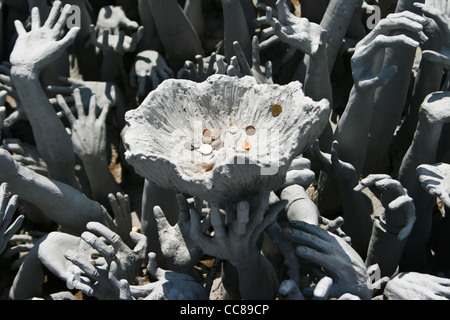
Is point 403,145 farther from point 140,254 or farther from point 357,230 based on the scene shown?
point 140,254

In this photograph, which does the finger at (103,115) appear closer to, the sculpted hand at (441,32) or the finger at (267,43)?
the finger at (267,43)

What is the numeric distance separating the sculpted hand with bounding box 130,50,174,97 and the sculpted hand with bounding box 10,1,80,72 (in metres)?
0.51

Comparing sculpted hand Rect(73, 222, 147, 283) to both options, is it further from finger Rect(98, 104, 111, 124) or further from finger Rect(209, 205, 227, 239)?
finger Rect(98, 104, 111, 124)

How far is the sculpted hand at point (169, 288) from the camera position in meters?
1.98

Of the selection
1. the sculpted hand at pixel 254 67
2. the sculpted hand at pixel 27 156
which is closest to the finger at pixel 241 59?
the sculpted hand at pixel 254 67

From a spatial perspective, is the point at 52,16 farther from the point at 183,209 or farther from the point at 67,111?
the point at 183,209

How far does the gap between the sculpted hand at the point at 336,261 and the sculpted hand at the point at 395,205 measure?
216 millimetres

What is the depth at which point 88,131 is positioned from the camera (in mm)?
2793

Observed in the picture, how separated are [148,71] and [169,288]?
1357mm

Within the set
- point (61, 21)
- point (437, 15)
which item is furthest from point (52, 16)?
point (437, 15)

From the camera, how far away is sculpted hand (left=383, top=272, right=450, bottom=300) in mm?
1915

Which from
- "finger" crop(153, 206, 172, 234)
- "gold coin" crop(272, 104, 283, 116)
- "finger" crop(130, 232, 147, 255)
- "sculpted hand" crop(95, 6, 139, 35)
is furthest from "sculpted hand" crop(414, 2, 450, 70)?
"sculpted hand" crop(95, 6, 139, 35)

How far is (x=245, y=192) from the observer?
1.89 metres

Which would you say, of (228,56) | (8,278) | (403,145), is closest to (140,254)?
(8,278)
